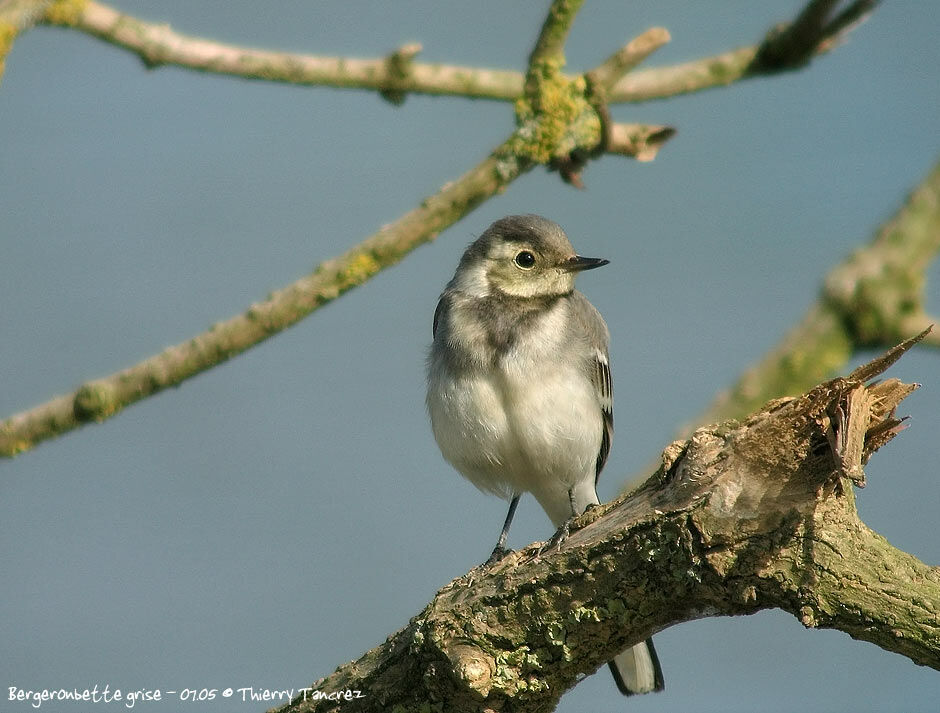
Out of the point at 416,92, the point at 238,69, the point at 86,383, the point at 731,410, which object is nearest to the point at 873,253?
the point at 731,410

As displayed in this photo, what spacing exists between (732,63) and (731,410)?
5.87ft

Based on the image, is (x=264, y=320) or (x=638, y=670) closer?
(x=264, y=320)

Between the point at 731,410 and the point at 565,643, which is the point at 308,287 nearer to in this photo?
the point at 565,643

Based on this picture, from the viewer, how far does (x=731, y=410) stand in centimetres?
513

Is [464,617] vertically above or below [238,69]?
below

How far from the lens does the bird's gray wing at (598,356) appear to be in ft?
20.4

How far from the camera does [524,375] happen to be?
19.0ft

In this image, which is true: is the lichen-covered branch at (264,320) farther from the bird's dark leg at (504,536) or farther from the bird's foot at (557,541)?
the bird's dark leg at (504,536)

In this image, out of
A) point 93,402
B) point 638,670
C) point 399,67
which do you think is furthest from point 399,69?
point 638,670

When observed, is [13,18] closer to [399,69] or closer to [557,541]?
[399,69]

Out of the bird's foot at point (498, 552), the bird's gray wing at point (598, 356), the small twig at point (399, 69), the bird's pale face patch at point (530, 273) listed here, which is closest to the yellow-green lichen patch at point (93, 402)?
the small twig at point (399, 69)

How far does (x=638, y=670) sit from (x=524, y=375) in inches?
66.3

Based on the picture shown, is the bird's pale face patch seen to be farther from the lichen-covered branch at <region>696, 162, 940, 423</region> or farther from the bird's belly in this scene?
the lichen-covered branch at <region>696, 162, 940, 423</region>

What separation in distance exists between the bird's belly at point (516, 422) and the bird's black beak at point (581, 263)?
677 millimetres
